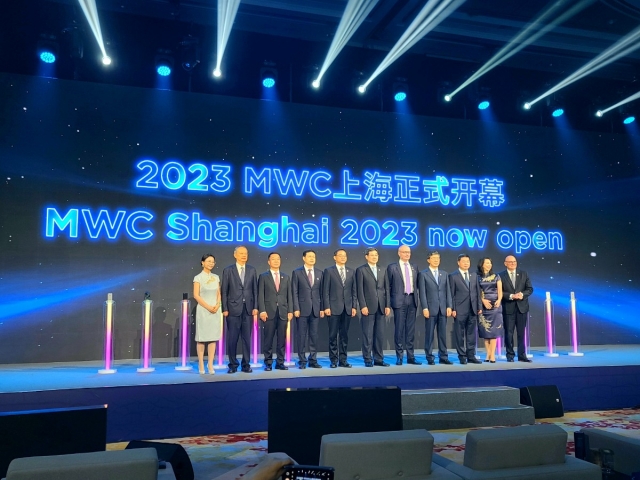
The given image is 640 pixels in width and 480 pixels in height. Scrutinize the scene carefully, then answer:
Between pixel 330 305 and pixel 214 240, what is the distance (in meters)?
2.14

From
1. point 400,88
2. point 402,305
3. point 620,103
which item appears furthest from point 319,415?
point 620,103

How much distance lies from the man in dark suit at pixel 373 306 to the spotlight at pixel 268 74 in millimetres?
2827

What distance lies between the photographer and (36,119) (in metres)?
6.98

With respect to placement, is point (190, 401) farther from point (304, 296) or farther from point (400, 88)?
point (400, 88)

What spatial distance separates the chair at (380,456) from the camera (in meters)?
1.87

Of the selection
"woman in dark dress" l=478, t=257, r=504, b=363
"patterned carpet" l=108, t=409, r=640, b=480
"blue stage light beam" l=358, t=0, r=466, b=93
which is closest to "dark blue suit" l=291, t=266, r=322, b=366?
"patterned carpet" l=108, t=409, r=640, b=480

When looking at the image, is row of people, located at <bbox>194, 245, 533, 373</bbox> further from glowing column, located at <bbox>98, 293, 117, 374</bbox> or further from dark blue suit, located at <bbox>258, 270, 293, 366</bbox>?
glowing column, located at <bbox>98, 293, 117, 374</bbox>

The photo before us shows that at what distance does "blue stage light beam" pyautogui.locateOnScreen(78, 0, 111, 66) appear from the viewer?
613 centimetres

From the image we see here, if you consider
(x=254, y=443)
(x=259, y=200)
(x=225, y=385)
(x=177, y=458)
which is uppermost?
(x=259, y=200)

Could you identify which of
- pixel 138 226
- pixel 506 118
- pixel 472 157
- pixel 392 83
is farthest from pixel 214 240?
pixel 506 118

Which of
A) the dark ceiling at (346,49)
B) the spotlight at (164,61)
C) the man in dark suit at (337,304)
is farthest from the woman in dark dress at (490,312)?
the spotlight at (164,61)

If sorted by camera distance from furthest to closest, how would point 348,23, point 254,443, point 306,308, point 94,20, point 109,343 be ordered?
1. point 348,23
2. point 94,20
3. point 306,308
4. point 109,343
5. point 254,443

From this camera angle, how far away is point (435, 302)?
636cm

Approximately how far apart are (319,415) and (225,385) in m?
1.86
